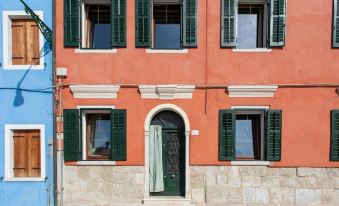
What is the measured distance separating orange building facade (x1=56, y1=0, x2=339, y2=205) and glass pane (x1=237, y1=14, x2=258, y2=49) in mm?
351

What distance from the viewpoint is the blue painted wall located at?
7242mm

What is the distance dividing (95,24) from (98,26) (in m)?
0.11

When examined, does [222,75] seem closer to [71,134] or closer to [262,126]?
[262,126]

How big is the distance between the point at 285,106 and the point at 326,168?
210 centimetres

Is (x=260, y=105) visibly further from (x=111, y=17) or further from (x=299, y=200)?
(x=111, y=17)

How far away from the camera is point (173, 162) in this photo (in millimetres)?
7473

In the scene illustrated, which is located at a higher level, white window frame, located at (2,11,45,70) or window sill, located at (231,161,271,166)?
white window frame, located at (2,11,45,70)

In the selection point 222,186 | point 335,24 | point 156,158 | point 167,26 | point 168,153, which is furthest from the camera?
point 167,26

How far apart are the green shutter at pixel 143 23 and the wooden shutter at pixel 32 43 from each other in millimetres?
2957

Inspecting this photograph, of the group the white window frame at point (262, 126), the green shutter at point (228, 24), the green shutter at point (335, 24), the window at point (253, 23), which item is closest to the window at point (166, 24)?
the green shutter at point (228, 24)

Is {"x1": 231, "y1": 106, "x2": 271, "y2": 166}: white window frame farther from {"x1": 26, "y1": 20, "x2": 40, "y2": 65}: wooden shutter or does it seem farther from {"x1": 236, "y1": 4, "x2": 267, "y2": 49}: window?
{"x1": 26, "y1": 20, "x2": 40, "y2": 65}: wooden shutter

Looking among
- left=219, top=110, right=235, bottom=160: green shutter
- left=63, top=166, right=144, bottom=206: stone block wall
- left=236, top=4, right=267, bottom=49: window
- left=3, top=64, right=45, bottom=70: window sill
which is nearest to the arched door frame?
left=63, top=166, right=144, bottom=206: stone block wall

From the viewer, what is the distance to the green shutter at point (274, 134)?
278 inches

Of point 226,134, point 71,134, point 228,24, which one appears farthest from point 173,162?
point 228,24
